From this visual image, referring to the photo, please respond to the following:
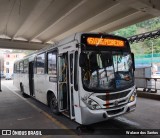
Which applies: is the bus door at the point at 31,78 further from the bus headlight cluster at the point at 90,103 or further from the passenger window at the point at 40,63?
the bus headlight cluster at the point at 90,103

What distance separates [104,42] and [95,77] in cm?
116

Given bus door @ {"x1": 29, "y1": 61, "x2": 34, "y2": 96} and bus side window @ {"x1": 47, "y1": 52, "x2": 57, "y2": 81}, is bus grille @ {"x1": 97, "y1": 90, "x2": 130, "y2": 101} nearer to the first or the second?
bus side window @ {"x1": 47, "y1": 52, "x2": 57, "y2": 81}

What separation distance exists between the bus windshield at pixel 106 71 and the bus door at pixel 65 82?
2.57 ft

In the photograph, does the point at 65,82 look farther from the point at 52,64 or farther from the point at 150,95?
the point at 150,95

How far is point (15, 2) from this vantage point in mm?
9180

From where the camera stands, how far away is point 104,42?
19.4 feet

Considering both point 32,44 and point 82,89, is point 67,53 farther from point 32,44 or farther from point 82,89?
point 32,44

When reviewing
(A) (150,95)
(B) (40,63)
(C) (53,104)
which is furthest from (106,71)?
(A) (150,95)

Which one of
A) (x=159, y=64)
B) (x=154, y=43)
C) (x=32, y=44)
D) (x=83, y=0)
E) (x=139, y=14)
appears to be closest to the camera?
(x=83, y=0)

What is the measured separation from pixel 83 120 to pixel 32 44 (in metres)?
15.5

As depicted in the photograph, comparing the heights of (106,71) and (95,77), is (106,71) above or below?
above

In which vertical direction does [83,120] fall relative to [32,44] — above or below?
below

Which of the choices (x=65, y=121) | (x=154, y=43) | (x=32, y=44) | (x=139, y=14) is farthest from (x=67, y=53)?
(x=154, y=43)

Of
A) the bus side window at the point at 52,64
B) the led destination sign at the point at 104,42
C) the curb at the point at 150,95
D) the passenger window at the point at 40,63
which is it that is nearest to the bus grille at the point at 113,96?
the led destination sign at the point at 104,42
